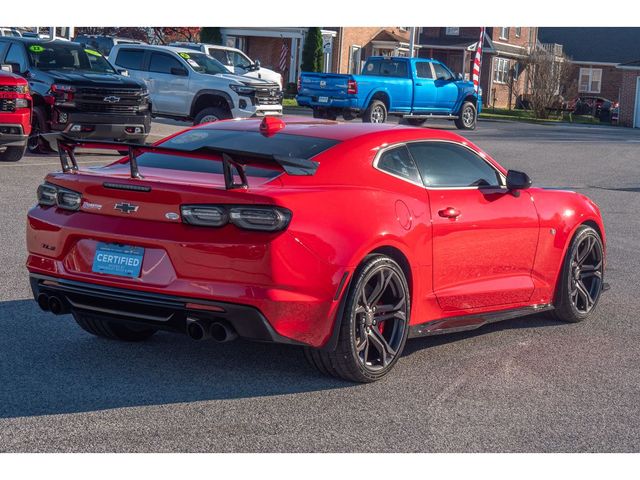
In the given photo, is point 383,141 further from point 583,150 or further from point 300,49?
point 300,49

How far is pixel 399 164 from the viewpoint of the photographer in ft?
22.4

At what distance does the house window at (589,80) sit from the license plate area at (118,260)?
238 feet

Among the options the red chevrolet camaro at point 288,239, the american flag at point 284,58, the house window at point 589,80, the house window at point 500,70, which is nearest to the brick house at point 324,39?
the american flag at point 284,58

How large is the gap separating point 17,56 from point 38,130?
5.26 ft

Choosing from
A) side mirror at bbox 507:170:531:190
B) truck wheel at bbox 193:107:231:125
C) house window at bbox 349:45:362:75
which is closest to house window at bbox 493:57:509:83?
house window at bbox 349:45:362:75

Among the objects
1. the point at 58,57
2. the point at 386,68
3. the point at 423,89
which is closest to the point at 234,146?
the point at 58,57

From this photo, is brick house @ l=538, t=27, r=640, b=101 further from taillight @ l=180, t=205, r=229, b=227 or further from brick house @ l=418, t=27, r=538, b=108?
taillight @ l=180, t=205, r=229, b=227

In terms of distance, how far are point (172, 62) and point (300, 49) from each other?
1321 inches

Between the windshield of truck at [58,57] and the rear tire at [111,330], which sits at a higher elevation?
the windshield of truck at [58,57]

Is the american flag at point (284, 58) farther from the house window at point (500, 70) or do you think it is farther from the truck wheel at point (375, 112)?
the truck wheel at point (375, 112)

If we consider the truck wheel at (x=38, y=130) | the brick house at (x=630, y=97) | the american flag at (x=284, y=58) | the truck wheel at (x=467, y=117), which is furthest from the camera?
the american flag at (x=284, y=58)

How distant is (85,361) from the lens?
653cm

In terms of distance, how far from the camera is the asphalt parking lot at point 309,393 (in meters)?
5.22

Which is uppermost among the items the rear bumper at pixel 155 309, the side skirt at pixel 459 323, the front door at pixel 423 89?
the front door at pixel 423 89
